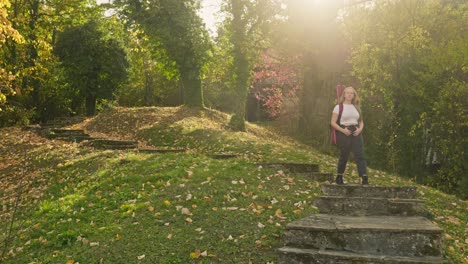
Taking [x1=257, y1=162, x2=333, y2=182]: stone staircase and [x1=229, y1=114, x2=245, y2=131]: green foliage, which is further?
[x1=229, y1=114, x2=245, y2=131]: green foliage

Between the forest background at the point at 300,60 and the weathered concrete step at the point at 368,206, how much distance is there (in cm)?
723

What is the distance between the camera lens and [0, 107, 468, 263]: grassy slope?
6270 mm

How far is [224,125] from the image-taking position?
21703 millimetres

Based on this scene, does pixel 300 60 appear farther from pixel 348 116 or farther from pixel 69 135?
pixel 348 116

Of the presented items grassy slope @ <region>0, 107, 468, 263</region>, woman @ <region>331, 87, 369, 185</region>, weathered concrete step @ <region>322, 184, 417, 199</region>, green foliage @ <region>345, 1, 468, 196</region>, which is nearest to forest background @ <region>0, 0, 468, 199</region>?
green foliage @ <region>345, 1, 468, 196</region>

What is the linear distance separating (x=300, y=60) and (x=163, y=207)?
16.7m

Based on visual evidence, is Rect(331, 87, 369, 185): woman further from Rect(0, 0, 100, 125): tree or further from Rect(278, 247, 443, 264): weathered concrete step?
Rect(0, 0, 100, 125): tree

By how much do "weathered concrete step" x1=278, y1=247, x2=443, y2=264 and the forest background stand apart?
871cm

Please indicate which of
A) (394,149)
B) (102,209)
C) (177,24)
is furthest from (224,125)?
(102,209)

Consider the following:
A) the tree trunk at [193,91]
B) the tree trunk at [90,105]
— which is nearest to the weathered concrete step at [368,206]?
the tree trunk at [193,91]

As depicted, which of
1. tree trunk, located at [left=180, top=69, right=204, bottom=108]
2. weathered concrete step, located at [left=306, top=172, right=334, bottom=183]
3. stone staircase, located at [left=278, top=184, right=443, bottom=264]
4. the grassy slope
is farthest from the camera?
tree trunk, located at [left=180, top=69, right=204, bottom=108]

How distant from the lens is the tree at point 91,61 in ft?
84.4

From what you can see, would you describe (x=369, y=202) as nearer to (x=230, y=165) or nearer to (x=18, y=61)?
(x=230, y=165)

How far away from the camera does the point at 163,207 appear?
306 inches
